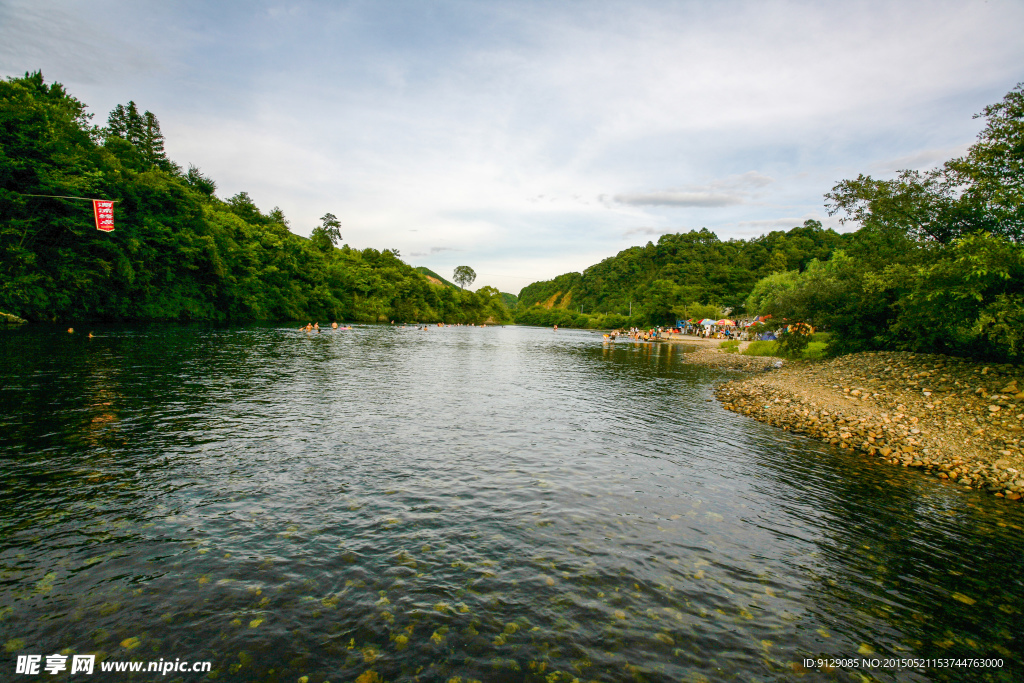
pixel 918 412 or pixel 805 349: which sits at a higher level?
pixel 805 349

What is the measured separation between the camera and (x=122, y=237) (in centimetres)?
6025

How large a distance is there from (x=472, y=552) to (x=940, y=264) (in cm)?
2525

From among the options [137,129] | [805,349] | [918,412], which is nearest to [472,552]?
[918,412]

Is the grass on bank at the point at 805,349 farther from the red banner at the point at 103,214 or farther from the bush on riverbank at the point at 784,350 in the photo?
the red banner at the point at 103,214

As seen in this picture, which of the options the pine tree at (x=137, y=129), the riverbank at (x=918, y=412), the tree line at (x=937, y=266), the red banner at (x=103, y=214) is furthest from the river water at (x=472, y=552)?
the pine tree at (x=137, y=129)

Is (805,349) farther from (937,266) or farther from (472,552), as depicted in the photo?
(472,552)

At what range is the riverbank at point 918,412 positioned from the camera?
50.2 ft

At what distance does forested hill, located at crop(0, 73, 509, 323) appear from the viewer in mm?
46406

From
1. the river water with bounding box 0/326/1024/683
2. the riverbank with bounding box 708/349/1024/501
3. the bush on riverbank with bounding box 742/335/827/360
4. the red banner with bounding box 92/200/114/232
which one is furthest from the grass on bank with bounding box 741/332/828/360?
the red banner with bounding box 92/200/114/232

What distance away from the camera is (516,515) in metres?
10.7

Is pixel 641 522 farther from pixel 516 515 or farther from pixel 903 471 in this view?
pixel 903 471

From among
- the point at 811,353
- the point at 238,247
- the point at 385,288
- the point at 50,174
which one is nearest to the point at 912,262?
the point at 811,353

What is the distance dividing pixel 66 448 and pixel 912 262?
44.4 m

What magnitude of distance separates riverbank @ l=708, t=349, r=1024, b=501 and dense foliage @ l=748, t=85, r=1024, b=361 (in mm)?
1970
